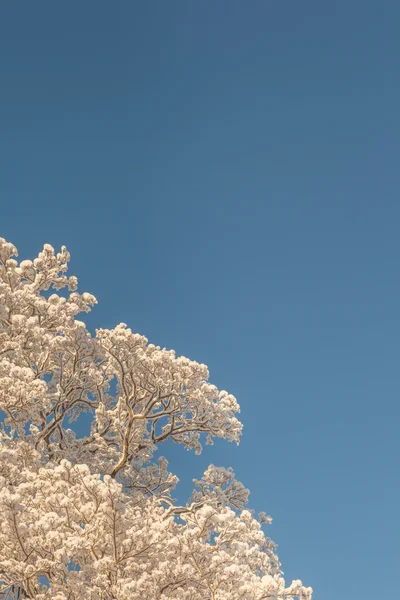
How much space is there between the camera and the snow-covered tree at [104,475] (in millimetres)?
11703

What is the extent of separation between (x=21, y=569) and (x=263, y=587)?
4.77 m

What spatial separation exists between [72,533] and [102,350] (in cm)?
670

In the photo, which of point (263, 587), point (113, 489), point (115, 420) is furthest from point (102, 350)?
A: point (263, 587)

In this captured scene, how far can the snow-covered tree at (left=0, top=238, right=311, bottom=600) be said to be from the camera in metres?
11.7

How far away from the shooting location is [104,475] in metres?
13.9

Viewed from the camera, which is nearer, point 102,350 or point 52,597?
point 52,597

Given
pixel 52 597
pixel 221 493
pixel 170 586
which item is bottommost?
pixel 52 597

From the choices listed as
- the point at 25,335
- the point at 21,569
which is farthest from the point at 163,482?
the point at 21,569

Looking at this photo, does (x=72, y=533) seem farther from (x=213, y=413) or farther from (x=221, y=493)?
(x=221, y=493)

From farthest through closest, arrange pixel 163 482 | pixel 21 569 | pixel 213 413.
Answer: pixel 163 482
pixel 213 413
pixel 21 569

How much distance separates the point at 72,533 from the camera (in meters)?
12.5

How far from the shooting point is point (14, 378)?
1424 cm

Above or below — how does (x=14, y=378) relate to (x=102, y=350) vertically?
below

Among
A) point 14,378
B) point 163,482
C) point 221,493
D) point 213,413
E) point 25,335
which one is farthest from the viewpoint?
point 163,482
